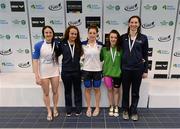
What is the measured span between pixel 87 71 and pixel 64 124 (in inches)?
31.9

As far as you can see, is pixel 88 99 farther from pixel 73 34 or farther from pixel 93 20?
pixel 93 20

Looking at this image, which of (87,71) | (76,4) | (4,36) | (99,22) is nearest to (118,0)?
(99,22)

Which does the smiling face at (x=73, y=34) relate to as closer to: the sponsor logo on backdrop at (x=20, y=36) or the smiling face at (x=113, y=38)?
the smiling face at (x=113, y=38)

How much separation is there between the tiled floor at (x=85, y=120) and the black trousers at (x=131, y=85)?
0.65 feet

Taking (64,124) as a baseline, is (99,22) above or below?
above

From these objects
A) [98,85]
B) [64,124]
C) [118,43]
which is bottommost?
[64,124]

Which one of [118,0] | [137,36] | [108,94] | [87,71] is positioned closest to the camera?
[137,36]

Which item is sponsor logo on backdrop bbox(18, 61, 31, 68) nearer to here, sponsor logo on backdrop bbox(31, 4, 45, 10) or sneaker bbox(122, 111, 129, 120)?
sponsor logo on backdrop bbox(31, 4, 45, 10)

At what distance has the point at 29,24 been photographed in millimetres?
3943

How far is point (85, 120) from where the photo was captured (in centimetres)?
297

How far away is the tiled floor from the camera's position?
2830mm

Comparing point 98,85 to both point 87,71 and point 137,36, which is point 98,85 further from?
point 137,36

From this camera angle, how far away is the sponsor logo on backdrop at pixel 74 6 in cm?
383

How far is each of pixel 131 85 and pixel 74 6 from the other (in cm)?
187
